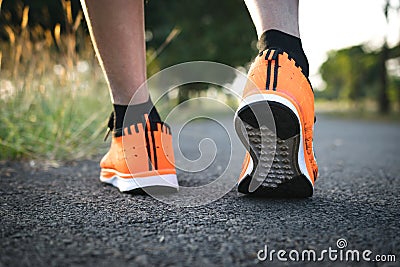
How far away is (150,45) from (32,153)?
5.94m

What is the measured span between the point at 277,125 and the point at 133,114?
44 cm

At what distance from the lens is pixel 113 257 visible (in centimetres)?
67

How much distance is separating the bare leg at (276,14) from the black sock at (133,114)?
15.1 inches

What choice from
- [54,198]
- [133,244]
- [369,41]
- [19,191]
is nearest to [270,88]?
[133,244]

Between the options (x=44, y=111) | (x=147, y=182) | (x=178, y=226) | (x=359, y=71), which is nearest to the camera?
(x=178, y=226)

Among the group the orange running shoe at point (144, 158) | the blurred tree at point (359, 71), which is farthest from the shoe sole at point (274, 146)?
the blurred tree at point (359, 71)

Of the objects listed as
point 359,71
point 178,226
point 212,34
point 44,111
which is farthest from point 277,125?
point 359,71

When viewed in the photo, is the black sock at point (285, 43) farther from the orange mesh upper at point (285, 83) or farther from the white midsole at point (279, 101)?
the white midsole at point (279, 101)

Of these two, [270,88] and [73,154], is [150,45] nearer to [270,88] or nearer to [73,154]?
[73,154]

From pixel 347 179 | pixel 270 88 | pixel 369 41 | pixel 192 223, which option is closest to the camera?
pixel 192 223

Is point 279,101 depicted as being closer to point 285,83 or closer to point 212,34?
point 285,83

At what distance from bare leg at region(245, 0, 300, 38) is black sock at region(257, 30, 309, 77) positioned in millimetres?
11

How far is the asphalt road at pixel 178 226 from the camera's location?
0.68 meters

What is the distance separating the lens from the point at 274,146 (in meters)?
0.96
